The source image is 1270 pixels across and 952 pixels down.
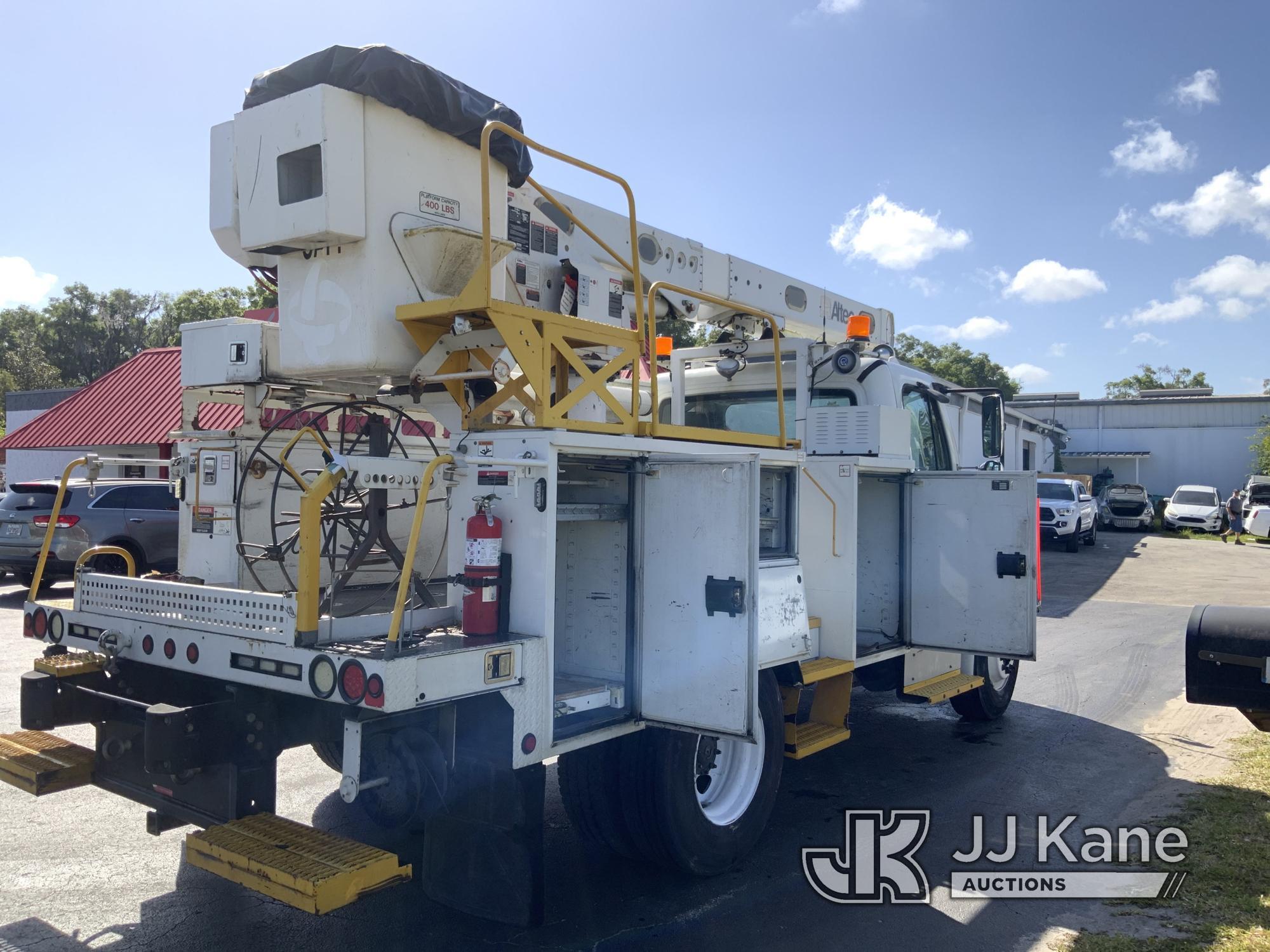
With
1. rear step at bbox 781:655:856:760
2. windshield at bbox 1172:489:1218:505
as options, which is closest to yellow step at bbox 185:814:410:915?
rear step at bbox 781:655:856:760

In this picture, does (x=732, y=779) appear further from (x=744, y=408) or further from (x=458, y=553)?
(x=744, y=408)

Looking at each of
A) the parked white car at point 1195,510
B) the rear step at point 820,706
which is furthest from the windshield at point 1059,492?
the rear step at point 820,706

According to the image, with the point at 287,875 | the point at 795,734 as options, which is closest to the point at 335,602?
the point at 287,875

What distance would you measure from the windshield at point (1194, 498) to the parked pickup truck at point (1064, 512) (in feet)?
28.3

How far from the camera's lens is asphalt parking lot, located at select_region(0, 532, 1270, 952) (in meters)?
4.04

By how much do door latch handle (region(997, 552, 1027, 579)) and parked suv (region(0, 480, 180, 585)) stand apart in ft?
Result: 38.1

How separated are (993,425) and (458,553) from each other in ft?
14.6

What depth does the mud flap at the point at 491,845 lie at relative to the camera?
11.9 feet

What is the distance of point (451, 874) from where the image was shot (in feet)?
12.7

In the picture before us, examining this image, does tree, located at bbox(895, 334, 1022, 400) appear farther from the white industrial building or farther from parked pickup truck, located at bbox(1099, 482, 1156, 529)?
parked pickup truck, located at bbox(1099, 482, 1156, 529)

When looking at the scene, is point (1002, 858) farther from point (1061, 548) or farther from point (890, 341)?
point (1061, 548)

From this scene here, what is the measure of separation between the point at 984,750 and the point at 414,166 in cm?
562

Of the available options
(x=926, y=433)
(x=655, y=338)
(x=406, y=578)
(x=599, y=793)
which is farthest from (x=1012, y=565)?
(x=406, y=578)

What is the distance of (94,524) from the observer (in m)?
13.3
